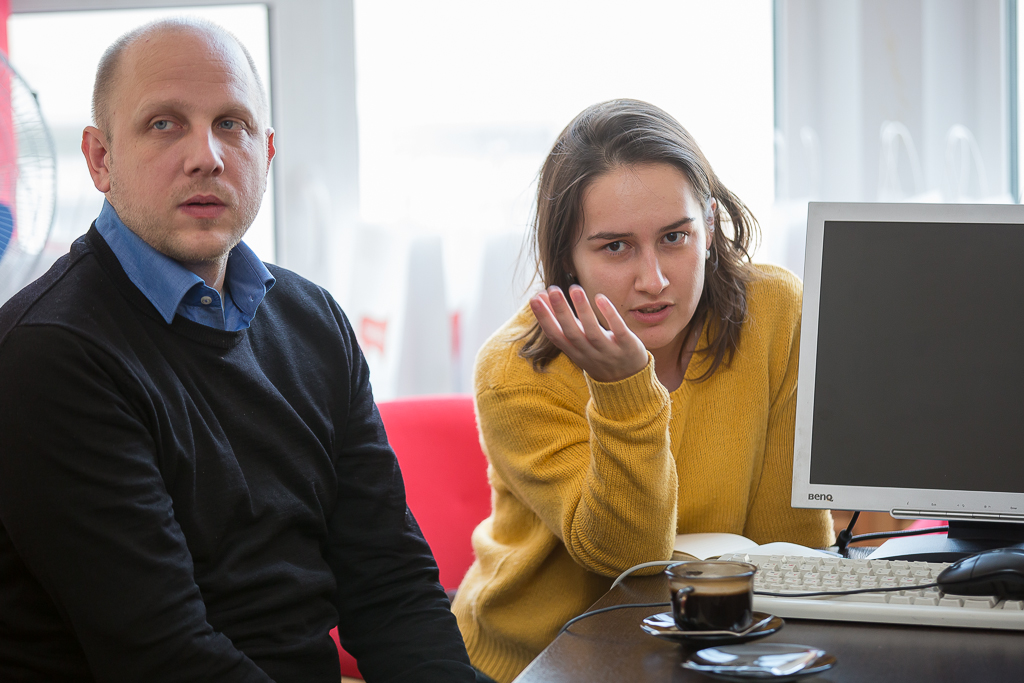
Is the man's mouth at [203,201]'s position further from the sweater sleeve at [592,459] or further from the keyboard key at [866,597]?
the keyboard key at [866,597]

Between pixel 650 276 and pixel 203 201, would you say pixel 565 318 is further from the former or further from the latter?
pixel 203 201

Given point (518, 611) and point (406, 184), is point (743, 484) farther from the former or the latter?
point (406, 184)

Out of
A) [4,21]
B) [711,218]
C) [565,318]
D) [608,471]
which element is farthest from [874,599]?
[4,21]

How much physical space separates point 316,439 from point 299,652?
254 mm

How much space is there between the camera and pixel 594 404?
111 cm

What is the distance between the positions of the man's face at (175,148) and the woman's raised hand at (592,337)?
1.32 feet

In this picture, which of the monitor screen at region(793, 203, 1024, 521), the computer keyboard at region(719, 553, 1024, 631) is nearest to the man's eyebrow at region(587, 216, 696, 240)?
the monitor screen at region(793, 203, 1024, 521)

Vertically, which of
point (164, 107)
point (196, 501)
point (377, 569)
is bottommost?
point (377, 569)

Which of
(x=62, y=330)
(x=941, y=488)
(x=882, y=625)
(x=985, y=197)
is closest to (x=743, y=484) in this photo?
(x=941, y=488)

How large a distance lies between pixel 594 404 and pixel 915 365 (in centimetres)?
38

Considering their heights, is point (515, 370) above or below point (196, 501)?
above

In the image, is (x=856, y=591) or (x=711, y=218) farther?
(x=711, y=218)

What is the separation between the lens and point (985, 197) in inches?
83.7

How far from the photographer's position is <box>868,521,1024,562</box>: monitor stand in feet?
3.51
